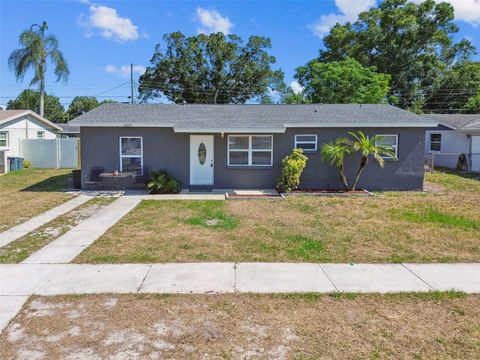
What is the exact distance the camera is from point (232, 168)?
51.1ft

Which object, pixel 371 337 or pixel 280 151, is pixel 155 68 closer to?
pixel 280 151

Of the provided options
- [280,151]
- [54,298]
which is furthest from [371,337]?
[280,151]

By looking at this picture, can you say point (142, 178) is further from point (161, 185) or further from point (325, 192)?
point (325, 192)

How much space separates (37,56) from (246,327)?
3455cm

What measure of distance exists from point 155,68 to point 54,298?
39.9 m

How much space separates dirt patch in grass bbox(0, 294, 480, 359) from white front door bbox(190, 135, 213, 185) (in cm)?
1045

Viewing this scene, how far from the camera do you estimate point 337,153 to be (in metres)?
14.3

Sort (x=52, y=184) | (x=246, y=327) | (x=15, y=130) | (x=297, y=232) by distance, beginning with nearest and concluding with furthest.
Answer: (x=246, y=327), (x=297, y=232), (x=52, y=184), (x=15, y=130)

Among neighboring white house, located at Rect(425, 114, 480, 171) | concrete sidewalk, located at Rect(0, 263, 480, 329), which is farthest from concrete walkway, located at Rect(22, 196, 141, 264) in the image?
neighboring white house, located at Rect(425, 114, 480, 171)

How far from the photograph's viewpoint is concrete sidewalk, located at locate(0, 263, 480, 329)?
221 inches

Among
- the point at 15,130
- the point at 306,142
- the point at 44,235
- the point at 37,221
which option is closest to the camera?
the point at 44,235

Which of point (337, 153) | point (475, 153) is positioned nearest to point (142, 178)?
point (337, 153)

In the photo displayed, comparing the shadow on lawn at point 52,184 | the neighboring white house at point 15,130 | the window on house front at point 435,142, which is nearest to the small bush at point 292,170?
the shadow on lawn at point 52,184

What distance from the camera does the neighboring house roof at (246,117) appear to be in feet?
48.9
